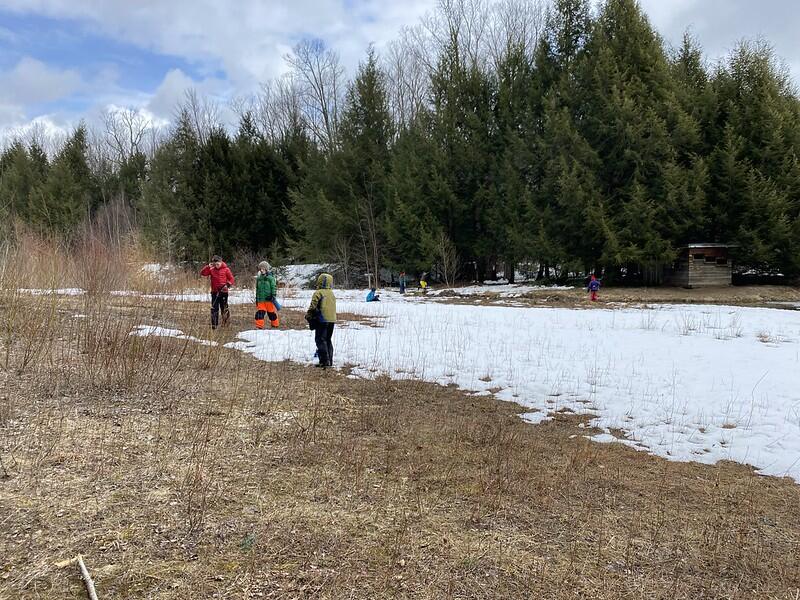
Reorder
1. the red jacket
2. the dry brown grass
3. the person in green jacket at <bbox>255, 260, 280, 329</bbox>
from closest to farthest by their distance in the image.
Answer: the dry brown grass
the red jacket
the person in green jacket at <bbox>255, 260, 280, 329</bbox>

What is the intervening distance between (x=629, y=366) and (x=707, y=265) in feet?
54.3

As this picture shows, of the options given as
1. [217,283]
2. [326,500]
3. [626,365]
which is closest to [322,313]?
[217,283]

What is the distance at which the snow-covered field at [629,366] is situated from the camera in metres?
6.18

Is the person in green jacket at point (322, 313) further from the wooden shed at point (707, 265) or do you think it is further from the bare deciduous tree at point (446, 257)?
the wooden shed at point (707, 265)

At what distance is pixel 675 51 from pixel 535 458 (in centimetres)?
3020

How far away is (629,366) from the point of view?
8.98 meters

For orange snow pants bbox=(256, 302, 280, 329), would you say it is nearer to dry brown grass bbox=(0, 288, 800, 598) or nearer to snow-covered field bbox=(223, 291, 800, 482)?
snow-covered field bbox=(223, 291, 800, 482)

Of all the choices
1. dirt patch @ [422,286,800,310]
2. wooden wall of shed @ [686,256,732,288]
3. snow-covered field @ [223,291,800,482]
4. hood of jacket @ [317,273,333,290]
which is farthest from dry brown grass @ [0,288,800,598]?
wooden wall of shed @ [686,256,732,288]

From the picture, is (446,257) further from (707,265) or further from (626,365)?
(626,365)

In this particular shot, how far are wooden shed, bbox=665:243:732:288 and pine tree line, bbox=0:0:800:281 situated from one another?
81 cm

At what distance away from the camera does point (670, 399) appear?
7.37m

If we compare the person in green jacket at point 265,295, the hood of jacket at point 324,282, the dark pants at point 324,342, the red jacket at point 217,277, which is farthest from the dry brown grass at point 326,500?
the person in green jacket at point 265,295

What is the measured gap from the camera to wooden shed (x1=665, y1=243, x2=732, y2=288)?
22109mm

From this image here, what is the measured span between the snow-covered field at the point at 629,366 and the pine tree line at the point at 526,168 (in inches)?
361
